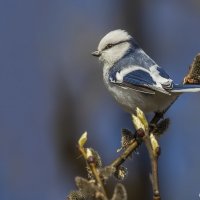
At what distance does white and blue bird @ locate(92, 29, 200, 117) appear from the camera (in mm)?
2143

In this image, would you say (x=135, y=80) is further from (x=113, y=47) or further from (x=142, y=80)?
(x=113, y=47)

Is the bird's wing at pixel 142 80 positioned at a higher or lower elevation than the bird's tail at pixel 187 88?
lower

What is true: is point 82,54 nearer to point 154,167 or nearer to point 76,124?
point 76,124

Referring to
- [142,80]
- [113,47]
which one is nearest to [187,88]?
[142,80]

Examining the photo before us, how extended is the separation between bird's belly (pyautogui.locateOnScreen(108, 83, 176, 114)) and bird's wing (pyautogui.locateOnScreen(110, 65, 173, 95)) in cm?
3

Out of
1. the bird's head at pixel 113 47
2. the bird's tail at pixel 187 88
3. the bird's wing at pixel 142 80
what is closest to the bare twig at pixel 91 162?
the bird's tail at pixel 187 88

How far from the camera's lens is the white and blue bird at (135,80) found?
2.14 metres

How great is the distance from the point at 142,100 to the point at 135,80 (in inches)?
3.1

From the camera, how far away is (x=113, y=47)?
2.58m

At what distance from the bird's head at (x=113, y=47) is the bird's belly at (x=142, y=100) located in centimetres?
26

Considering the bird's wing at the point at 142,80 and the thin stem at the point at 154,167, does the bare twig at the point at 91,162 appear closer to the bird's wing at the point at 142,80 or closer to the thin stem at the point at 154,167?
the thin stem at the point at 154,167

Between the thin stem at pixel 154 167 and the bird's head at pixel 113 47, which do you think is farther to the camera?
the bird's head at pixel 113 47

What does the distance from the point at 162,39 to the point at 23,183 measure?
1691 millimetres

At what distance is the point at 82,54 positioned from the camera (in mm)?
4965
